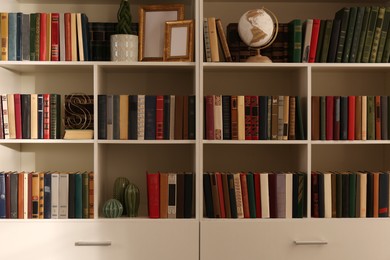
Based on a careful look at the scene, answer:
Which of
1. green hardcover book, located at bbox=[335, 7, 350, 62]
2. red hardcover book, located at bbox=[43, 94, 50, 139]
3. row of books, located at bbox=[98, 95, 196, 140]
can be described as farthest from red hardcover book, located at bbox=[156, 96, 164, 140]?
green hardcover book, located at bbox=[335, 7, 350, 62]

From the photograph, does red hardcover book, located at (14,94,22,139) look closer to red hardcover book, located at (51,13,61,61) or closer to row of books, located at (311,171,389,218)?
red hardcover book, located at (51,13,61,61)

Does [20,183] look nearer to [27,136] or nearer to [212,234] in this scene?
[27,136]

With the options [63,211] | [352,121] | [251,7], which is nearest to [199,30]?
[251,7]

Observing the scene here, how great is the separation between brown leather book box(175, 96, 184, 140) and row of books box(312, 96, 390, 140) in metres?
0.67

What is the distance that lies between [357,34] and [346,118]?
0.43 metres

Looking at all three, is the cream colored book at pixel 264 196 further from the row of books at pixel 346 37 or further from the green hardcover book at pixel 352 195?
the row of books at pixel 346 37

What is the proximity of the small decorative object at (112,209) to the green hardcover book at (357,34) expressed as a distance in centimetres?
139

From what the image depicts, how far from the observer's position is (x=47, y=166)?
3137 millimetres

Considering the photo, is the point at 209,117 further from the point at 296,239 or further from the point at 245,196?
the point at 296,239

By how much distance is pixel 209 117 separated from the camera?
9.20ft

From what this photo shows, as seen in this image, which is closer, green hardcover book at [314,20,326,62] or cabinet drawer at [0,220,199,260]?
cabinet drawer at [0,220,199,260]

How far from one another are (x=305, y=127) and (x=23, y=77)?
1571mm

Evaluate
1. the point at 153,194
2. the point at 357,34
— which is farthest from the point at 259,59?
the point at 153,194

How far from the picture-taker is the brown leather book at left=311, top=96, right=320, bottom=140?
9.30 feet
